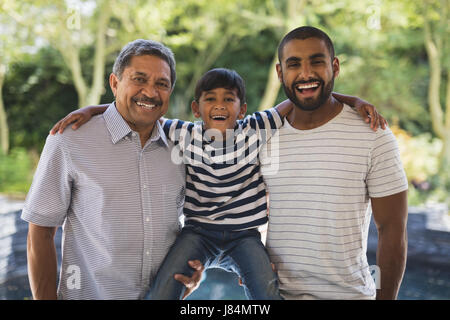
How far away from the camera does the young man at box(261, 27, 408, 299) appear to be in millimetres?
1794

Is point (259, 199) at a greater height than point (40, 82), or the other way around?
point (40, 82)

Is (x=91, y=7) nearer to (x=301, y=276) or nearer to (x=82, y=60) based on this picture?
(x=82, y=60)

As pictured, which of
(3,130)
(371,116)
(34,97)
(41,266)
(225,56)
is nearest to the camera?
(41,266)

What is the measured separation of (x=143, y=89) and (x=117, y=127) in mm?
217

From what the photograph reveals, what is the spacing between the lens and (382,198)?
5.89 ft

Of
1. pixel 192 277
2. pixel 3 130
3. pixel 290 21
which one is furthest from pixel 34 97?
pixel 192 277

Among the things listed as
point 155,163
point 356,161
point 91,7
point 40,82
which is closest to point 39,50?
point 40,82

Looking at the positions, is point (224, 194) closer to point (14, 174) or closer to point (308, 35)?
point (308, 35)

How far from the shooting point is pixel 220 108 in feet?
7.50

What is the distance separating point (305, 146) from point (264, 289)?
684mm

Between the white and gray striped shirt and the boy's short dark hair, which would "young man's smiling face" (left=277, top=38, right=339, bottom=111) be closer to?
the boy's short dark hair

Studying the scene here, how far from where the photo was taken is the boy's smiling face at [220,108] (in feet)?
7.47
